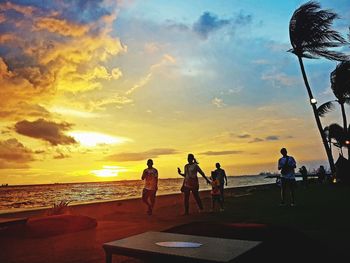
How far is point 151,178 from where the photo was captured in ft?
36.0

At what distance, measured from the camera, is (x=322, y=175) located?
32.1m

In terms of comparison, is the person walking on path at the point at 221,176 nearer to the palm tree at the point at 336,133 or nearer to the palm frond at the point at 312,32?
the palm frond at the point at 312,32

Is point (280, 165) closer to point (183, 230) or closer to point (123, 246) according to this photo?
point (183, 230)

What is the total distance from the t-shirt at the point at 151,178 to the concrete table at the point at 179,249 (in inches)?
300

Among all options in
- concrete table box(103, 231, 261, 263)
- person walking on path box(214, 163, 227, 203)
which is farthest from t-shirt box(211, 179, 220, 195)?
concrete table box(103, 231, 261, 263)

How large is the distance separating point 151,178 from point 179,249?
8.27m

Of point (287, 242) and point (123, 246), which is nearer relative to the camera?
point (123, 246)

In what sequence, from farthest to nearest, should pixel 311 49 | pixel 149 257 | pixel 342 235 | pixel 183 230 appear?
pixel 311 49, pixel 342 235, pixel 183 230, pixel 149 257

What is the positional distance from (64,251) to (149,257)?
3041 mm

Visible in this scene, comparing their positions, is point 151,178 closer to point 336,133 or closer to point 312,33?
point 312,33

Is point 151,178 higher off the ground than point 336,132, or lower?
lower

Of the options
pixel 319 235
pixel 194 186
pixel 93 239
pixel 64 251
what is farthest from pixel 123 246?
pixel 194 186

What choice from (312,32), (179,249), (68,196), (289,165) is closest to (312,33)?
(312,32)

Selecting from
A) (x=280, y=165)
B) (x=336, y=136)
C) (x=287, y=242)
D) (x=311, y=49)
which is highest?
(x=311, y=49)
